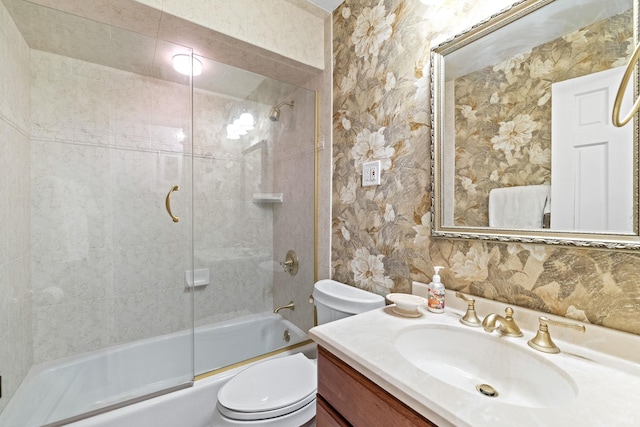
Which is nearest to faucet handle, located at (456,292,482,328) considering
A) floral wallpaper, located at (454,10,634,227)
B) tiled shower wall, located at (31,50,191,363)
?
floral wallpaper, located at (454,10,634,227)

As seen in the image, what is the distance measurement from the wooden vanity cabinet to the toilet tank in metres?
0.43

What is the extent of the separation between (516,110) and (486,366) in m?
0.78

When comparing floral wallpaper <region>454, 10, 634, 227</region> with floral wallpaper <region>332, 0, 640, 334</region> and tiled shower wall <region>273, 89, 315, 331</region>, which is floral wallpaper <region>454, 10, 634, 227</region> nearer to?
floral wallpaper <region>332, 0, 640, 334</region>

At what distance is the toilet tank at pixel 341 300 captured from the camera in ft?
3.91

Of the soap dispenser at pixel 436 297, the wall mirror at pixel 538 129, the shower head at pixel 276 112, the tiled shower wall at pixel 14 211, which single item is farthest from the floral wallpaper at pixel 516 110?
the tiled shower wall at pixel 14 211

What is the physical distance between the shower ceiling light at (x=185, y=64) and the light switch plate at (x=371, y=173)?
1.16 meters

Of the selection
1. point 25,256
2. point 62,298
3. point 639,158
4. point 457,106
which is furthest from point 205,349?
point 639,158

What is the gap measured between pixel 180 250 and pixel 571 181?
75.2 inches

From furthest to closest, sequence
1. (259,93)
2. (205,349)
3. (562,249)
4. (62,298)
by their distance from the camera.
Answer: (259,93)
(205,349)
(62,298)
(562,249)

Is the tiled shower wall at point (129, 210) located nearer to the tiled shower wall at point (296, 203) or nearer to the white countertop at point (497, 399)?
the tiled shower wall at point (296, 203)

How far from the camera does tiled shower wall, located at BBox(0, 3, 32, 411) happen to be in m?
1.16

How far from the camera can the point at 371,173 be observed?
1.33m

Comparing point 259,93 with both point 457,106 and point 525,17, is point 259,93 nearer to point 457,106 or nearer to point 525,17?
point 457,106

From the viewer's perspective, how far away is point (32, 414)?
3.90 feet
